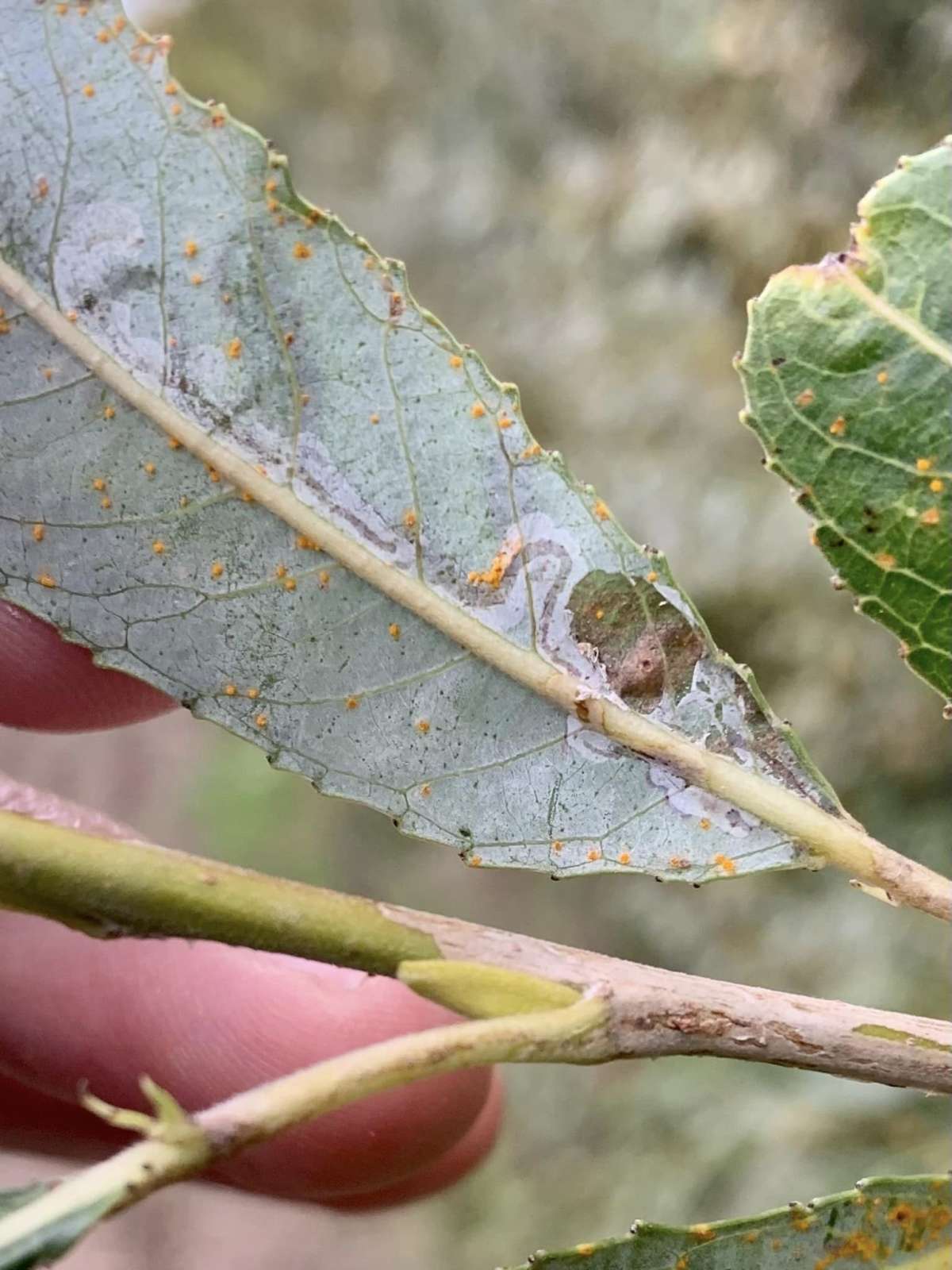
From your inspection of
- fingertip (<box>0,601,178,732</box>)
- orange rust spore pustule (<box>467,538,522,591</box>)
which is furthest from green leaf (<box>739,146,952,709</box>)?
fingertip (<box>0,601,178,732</box>)

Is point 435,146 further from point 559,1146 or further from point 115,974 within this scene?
point 559,1146

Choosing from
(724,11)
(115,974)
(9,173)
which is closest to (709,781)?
(9,173)

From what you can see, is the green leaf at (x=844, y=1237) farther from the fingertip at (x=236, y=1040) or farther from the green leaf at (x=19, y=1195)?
the fingertip at (x=236, y=1040)

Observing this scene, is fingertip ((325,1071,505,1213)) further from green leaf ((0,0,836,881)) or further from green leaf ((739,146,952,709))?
green leaf ((739,146,952,709))

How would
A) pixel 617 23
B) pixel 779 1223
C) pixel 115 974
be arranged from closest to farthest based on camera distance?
pixel 779 1223, pixel 115 974, pixel 617 23

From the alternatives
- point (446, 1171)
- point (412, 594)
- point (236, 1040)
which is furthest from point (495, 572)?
point (446, 1171)

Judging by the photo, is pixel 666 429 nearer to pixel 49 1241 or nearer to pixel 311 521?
pixel 311 521

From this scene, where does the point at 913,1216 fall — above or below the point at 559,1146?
below
